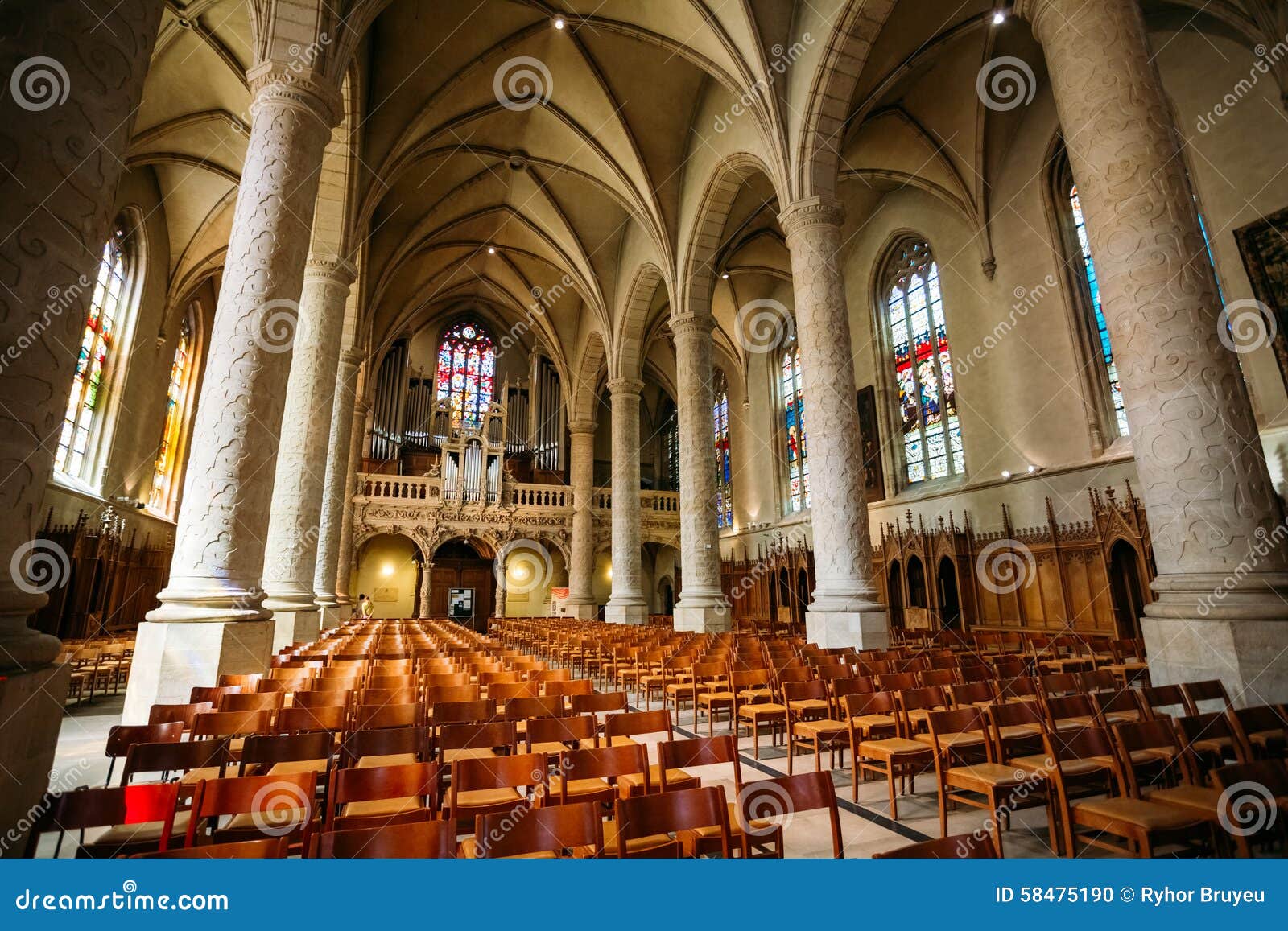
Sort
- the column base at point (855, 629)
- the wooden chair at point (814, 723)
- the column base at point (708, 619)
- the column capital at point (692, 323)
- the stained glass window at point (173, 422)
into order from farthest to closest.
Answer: the stained glass window at point (173, 422), the column capital at point (692, 323), the column base at point (708, 619), the column base at point (855, 629), the wooden chair at point (814, 723)

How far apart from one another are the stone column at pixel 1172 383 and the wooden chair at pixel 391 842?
4.90 metres

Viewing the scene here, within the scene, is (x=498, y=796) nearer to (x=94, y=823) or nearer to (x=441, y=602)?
(x=94, y=823)

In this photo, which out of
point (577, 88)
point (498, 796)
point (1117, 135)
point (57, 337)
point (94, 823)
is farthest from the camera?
point (577, 88)

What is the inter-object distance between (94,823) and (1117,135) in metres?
7.54

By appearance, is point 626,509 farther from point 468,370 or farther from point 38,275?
point 38,275

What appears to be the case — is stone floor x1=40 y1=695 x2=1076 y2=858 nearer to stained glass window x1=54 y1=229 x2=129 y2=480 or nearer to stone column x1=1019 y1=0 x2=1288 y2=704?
stone column x1=1019 y1=0 x2=1288 y2=704

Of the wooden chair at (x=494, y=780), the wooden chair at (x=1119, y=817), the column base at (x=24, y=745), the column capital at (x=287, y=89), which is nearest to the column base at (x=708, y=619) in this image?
the wooden chair at (x=1119, y=817)

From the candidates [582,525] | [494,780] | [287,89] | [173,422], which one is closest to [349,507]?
[173,422]

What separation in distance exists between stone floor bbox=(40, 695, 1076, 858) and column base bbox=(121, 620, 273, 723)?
20.3 inches

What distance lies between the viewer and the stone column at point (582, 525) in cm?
2027

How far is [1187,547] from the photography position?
14.4ft

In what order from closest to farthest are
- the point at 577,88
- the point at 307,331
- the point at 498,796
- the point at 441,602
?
the point at 498,796 < the point at 307,331 < the point at 577,88 < the point at 441,602

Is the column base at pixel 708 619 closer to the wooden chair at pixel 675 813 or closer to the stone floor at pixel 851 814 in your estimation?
the stone floor at pixel 851 814

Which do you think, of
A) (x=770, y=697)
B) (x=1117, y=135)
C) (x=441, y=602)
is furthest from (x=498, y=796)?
A: (x=441, y=602)
